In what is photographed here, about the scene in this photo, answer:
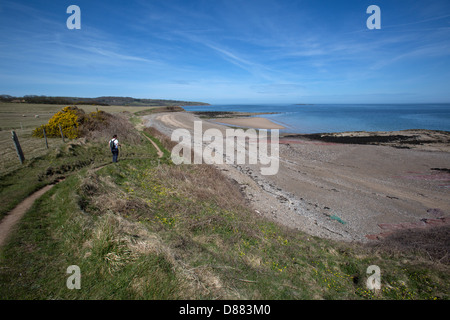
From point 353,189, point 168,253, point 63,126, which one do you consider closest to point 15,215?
point 168,253

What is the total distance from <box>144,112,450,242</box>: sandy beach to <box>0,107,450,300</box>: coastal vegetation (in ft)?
8.93

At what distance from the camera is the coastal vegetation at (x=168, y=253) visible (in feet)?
15.6

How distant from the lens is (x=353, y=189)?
16516 millimetres

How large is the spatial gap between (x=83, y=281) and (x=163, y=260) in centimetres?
178

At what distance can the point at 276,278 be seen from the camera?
595 cm

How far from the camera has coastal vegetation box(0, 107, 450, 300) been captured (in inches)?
188

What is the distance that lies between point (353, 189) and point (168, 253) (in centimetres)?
1625

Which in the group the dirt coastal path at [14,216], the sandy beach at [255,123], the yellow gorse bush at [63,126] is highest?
the sandy beach at [255,123]

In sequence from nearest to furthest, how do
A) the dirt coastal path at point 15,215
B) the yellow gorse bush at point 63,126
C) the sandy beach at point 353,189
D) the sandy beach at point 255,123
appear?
the dirt coastal path at point 15,215
the sandy beach at point 353,189
the yellow gorse bush at point 63,126
the sandy beach at point 255,123

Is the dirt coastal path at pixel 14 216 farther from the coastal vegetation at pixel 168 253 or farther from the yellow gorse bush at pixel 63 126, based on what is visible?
the yellow gorse bush at pixel 63 126

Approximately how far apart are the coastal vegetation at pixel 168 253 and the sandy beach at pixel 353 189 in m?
2.72

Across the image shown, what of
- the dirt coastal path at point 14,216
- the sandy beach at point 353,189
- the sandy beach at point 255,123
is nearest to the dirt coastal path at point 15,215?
the dirt coastal path at point 14,216
